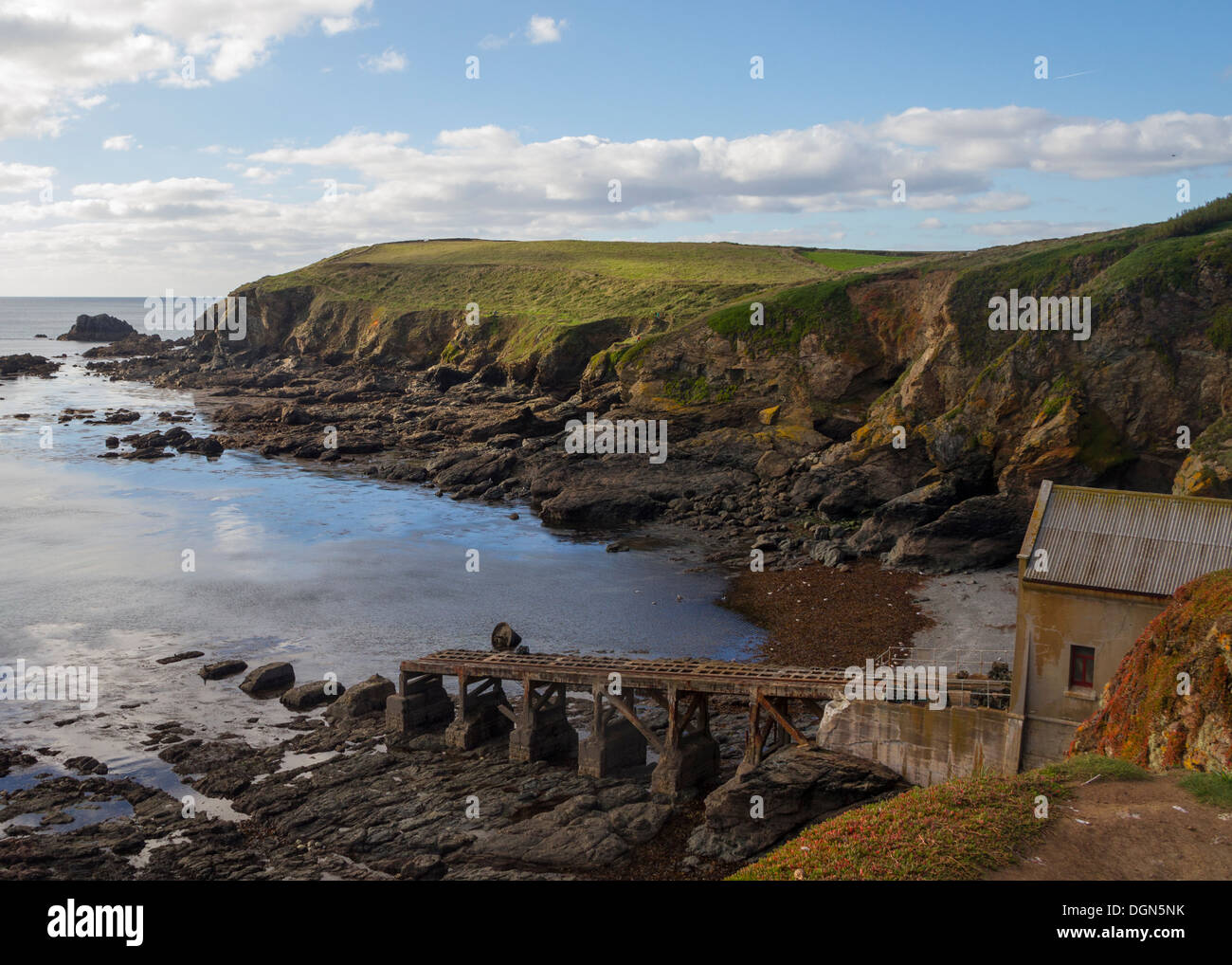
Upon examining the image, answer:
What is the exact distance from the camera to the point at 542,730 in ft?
103

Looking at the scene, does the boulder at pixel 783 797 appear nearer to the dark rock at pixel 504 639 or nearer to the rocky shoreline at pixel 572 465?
the dark rock at pixel 504 639

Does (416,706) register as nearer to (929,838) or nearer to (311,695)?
(311,695)

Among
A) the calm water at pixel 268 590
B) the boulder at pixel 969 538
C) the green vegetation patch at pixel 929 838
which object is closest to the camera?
the green vegetation patch at pixel 929 838

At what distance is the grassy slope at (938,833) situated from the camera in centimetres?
1585

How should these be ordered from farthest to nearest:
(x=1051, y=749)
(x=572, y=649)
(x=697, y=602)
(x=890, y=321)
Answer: (x=890, y=321)
(x=697, y=602)
(x=572, y=649)
(x=1051, y=749)

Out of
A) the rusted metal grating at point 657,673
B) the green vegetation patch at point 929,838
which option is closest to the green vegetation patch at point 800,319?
the rusted metal grating at point 657,673

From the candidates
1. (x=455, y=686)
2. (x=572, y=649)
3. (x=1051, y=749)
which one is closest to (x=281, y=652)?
(x=455, y=686)

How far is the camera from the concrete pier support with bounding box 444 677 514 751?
32000 millimetres

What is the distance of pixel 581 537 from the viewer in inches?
2432

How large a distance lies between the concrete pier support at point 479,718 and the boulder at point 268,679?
8462 mm

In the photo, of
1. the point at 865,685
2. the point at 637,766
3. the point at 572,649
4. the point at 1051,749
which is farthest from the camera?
the point at 572,649

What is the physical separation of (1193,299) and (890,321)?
79.1ft
